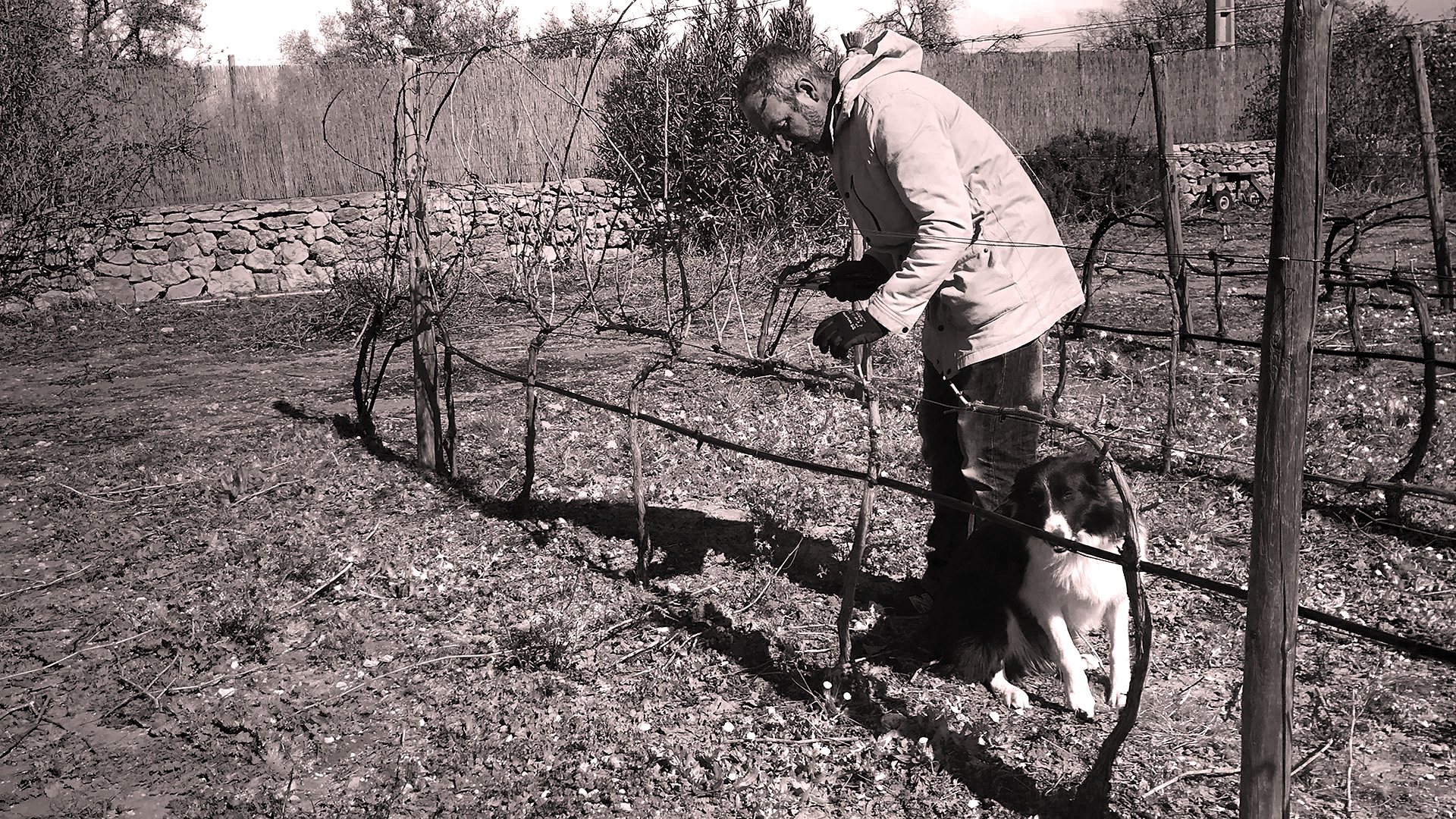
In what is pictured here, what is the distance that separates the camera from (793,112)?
311 centimetres

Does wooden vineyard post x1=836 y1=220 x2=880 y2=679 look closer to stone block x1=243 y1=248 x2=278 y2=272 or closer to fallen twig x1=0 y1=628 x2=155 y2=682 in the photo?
fallen twig x1=0 y1=628 x2=155 y2=682

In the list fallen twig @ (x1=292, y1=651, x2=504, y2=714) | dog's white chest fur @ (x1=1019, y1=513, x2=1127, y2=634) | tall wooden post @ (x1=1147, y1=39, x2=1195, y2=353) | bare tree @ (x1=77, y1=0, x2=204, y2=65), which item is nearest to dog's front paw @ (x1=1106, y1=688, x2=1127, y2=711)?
dog's white chest fur @ (x1=1019, y1=513, x2=1127, y2=634)

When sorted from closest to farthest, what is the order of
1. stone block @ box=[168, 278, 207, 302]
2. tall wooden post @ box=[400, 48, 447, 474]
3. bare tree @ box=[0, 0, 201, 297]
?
tall wooden post @ box=[400, 48, 447, 474], bare tree @ box=[0, 0, 201, 297], stone block @ box=[168, 278, 207, 302]

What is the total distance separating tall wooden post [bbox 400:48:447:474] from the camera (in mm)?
5211

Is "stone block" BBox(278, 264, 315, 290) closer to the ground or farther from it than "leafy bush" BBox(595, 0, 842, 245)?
closer to the ground

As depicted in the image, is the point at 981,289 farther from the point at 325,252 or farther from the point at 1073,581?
the point at 325,252

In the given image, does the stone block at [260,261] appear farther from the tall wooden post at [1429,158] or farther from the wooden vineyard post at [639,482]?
the tall wooden post at [1429,158]

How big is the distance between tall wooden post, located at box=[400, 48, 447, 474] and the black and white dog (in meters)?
3.25

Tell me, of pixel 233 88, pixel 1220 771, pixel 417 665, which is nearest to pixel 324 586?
pixel 417 665

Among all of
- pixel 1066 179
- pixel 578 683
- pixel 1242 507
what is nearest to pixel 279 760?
pixel 578 683

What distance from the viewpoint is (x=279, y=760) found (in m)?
3.08

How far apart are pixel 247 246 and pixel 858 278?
38.1ft

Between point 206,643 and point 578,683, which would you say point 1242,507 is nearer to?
point 578,683

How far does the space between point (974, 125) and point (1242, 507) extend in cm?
268
